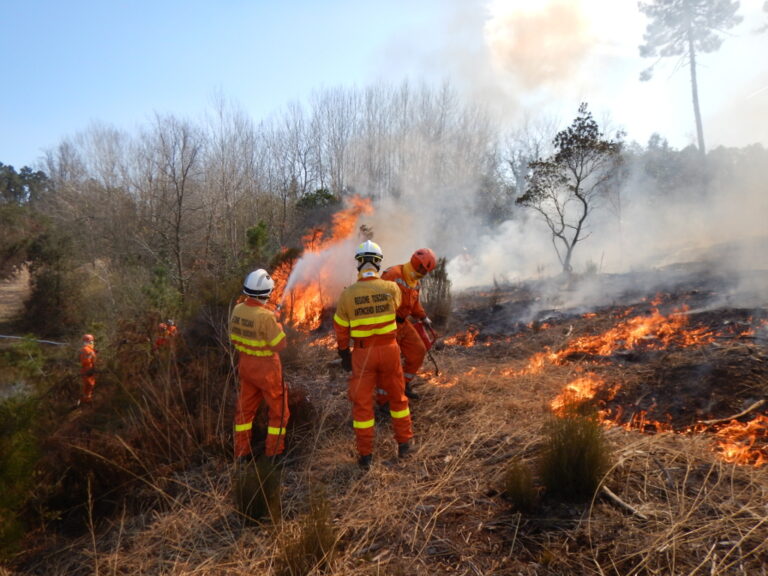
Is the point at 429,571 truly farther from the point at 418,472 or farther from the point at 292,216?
the point at 292,216

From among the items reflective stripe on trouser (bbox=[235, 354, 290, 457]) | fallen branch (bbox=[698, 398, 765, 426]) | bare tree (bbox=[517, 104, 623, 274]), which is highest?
bare tree (bbox=[517, 104, 623, 274])

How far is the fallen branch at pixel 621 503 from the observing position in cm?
285

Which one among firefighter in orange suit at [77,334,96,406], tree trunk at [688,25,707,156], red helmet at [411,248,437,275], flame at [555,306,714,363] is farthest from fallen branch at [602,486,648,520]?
tree trunk at [688,25,707,156]

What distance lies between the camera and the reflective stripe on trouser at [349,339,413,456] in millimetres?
4066

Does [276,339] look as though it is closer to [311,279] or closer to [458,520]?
[458,520]

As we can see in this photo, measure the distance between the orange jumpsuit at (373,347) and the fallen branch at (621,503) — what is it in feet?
5.66

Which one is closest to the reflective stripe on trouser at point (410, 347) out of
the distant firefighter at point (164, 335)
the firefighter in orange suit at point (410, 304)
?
the firefighter in orange suit at point (410, 304)

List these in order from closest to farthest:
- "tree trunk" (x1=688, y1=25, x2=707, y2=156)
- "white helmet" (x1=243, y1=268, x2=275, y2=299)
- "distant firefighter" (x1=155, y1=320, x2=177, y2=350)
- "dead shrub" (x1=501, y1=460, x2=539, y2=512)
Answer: "dead shrub" (x1=501, y1=460, x2=539, y2=512) → "white helmet" (x1=243, y1=268, x2=275, y2=299) → "distant firefighter" (x1=155, y1=320, x2=177, y2=350) → "tree trunk" (x1=688, y1=25, x2=707, y2=156)

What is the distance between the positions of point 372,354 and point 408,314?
4.03 feet

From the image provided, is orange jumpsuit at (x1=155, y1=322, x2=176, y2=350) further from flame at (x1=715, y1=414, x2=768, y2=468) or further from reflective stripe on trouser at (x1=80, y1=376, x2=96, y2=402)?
flame at (x1=715, y1=414, x2=768, y2=468)

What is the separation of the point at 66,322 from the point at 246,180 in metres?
12.5

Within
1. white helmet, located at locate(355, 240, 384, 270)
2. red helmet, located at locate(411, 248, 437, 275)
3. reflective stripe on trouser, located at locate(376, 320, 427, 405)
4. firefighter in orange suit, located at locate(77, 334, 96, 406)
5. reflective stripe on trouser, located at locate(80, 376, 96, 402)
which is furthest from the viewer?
reflective stripe on trouser, located at locate(80, 376, 96, 402)

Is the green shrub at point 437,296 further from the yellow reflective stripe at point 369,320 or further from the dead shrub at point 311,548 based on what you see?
the dead shrub at point 311,548

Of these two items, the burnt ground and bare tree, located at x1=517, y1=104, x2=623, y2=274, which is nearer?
the burnt ground
